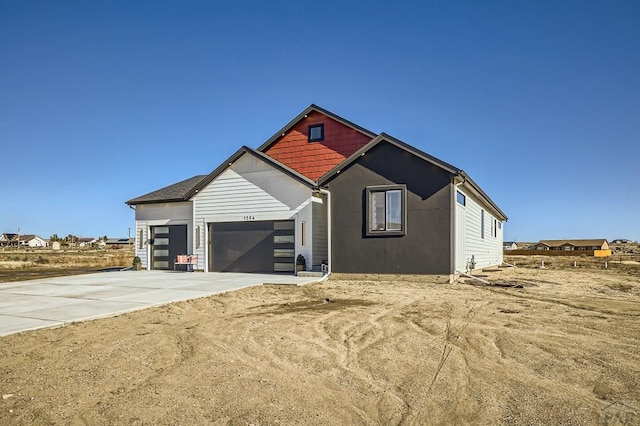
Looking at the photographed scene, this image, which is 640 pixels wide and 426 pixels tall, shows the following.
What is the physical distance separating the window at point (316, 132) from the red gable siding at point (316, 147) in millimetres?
155

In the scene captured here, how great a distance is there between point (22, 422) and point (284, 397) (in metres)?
2.08

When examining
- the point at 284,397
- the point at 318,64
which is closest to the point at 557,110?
the point at 318,64

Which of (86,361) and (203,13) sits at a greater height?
(203,13)

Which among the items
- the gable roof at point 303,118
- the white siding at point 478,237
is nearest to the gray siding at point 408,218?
the white siding at point 478,237

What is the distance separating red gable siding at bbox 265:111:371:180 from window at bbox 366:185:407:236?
4.54 m

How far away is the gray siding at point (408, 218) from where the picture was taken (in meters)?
14.1

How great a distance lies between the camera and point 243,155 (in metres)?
17.6

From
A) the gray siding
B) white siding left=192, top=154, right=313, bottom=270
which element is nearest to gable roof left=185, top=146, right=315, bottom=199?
white siding left=192, top=154, right=313, bottom=270

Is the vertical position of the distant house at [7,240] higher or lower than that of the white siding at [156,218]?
lower

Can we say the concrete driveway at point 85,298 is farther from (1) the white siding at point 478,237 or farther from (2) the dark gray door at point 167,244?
(1) the white siding at point 478,237

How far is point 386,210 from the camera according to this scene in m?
15.1

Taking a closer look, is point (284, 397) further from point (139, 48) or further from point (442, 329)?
point (139, 48)

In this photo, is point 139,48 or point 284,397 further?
point 139,48

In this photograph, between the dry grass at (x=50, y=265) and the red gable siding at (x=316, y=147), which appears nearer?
the dry grass at (x=50, y=265)
